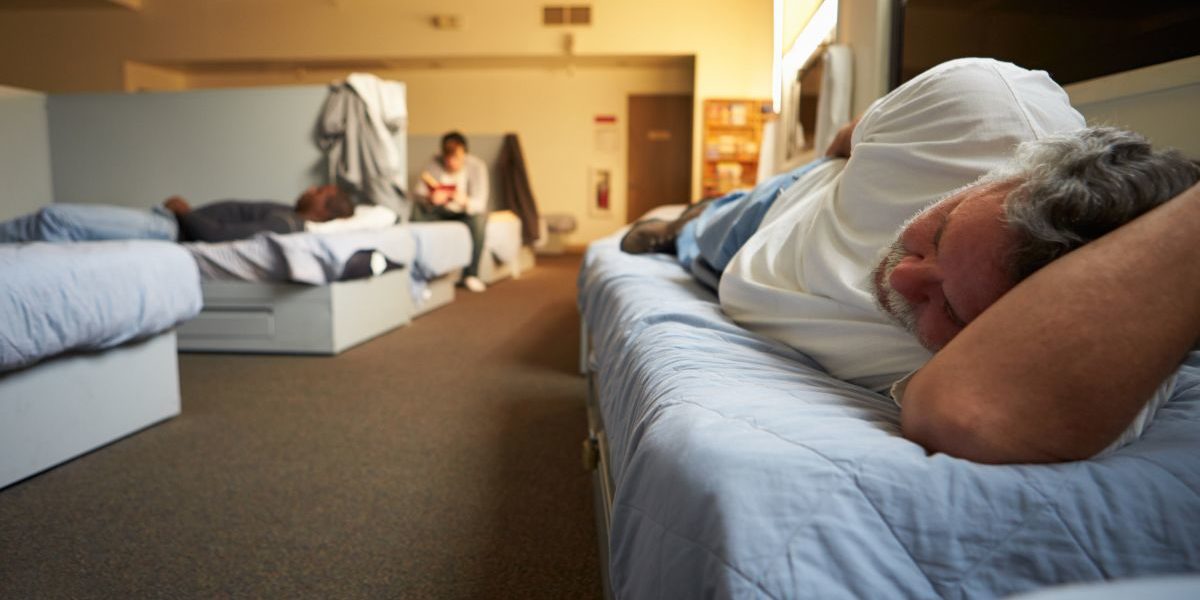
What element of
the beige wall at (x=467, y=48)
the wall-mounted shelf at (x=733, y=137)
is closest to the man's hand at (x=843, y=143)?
the beige wall at (x=467, y=48)

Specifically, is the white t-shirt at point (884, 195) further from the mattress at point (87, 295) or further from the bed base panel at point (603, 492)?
the mattress at point (87, 295)

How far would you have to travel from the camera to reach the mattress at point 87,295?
1434mm

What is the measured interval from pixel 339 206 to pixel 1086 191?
3.63 meters

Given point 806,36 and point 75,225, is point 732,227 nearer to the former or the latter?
point 75,225

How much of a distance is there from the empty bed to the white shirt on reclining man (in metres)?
1.31

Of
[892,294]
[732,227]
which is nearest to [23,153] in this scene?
[732,227]

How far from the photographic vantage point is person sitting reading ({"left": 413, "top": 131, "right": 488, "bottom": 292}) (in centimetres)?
527

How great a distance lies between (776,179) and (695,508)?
1106mm

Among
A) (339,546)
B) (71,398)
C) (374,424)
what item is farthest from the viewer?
(374,424)

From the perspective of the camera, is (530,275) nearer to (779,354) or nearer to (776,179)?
(776,179)

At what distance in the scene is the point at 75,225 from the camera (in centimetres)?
253

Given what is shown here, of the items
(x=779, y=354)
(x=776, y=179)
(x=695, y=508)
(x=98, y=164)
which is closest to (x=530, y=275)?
(x=98, y=164)

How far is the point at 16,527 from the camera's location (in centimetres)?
129

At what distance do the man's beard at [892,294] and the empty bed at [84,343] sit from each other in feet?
4.93
